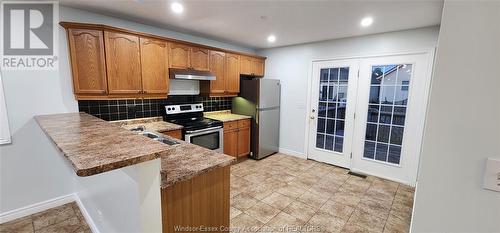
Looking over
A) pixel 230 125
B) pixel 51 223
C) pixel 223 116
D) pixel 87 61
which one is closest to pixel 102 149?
pixel 87 61

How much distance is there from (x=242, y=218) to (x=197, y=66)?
8.01 feet

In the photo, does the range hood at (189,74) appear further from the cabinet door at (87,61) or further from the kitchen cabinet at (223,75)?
the cabinet door at (87,61)

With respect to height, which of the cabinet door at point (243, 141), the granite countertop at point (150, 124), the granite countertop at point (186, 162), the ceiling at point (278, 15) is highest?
the ceiling at point (278, 15)

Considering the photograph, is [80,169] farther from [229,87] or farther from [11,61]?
[229,87]

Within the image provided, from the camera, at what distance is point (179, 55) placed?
331 centimetres

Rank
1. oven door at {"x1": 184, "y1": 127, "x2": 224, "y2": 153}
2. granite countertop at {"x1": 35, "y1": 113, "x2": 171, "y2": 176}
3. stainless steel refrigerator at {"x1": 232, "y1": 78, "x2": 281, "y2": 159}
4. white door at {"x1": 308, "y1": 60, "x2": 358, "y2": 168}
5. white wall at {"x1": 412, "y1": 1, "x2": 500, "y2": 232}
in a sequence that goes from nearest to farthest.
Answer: white wall at {"x1": 412, "y1": 1, "x2": 500, "y2": 232} → granite countertop at {"x1": 35, "y1": 113, "x2": 171, "y2": 176} → oven door at {"x1": 184, "y1": 127, "x2": 224, "y2": 153} → white door at {"x1": 308, "y1": 60, "x2": 358, "y2": 168} → stainless steel refrigerator at {"x1": 232, "y1": 78, "x2": 281, "y2": 159}

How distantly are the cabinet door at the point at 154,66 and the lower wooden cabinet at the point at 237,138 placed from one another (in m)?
1.29

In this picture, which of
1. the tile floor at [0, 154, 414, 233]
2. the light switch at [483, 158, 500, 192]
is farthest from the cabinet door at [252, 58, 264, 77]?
the light switch at [483, 158, 500, 192]

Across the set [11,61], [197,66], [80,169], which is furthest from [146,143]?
[197,66]

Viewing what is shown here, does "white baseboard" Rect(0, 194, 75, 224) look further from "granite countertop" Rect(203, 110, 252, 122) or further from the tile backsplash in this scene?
"granite countertop" Rect(203, 110, 252, 122)

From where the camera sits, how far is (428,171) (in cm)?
90

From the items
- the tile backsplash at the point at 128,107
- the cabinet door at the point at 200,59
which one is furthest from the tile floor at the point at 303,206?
the cabinet door at the point at 200,59

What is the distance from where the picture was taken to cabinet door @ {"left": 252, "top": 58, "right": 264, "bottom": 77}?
465cm

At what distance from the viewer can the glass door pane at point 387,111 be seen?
3.30 meters
